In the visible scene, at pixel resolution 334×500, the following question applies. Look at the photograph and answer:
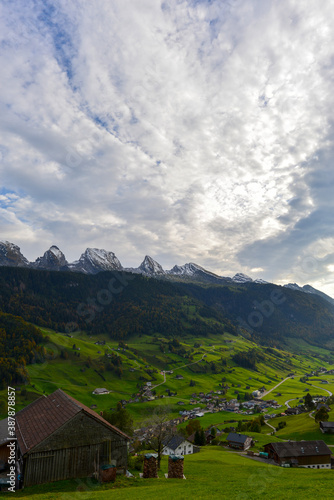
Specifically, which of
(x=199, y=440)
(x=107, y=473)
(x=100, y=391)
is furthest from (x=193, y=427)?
(x=107, y=473)

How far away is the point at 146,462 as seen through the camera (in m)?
35.1

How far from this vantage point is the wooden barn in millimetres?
30109

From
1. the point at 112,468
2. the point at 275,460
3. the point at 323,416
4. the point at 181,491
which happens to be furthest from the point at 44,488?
the point at 323,416

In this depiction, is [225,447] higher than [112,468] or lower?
lower

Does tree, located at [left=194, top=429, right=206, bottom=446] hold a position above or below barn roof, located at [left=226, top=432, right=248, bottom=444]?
below

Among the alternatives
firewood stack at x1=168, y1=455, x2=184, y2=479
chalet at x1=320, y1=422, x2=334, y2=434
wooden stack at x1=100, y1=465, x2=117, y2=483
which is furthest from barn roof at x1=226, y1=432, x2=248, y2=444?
wooden stack at x1=100, y1=465, x2=117, y2=483

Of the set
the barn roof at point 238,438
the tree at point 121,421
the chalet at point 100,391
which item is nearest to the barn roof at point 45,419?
the tree at point 121,421

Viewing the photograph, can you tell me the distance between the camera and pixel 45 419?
A: 115 ft

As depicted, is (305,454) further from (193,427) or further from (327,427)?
(193,427)

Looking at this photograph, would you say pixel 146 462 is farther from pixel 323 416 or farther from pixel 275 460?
pixel 323 416

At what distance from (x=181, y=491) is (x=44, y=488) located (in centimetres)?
1537

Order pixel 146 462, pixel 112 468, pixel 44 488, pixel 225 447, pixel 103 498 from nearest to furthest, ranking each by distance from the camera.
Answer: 1. pixel 103 498
2. pixel 44 488
3. pixel 112 468
4. pixel 146 462
5. pixel 225 447

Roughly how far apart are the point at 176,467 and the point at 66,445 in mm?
14743

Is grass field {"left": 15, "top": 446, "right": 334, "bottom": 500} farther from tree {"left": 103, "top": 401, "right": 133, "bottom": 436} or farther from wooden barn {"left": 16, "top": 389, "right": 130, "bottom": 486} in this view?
tree {"left": 103, "top": 401, "right": 133, "bottom": 436}
